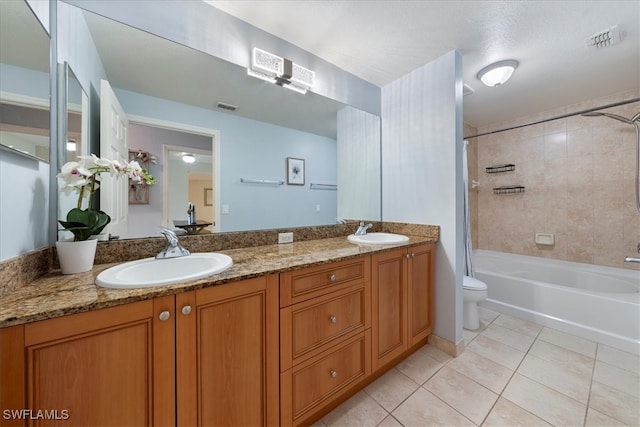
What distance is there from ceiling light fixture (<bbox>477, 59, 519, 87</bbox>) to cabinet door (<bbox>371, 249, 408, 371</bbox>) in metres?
1.61

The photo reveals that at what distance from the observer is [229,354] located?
2.92ft

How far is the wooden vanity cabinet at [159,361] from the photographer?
613 mm

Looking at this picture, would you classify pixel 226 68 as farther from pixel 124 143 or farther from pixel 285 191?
pixel 285 191

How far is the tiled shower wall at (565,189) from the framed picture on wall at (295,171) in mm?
2735

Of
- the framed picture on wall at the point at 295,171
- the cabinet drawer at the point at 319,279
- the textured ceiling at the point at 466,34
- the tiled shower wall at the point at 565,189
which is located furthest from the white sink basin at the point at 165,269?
the tiled shower wall at the point at 565,189

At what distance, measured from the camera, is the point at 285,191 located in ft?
5.57

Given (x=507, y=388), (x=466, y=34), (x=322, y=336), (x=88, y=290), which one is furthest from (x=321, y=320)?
(x=466, y=34)

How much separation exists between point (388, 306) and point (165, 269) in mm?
1241

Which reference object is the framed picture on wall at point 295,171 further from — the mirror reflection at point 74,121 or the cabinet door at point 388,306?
the mirror reflection at point 74,121

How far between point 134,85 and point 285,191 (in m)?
0.97

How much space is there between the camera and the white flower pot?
885mm

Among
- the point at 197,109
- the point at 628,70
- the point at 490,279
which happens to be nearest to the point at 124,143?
the point at 197,109

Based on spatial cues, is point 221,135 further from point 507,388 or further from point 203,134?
point 507,388

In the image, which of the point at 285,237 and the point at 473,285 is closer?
the point at 285,237
